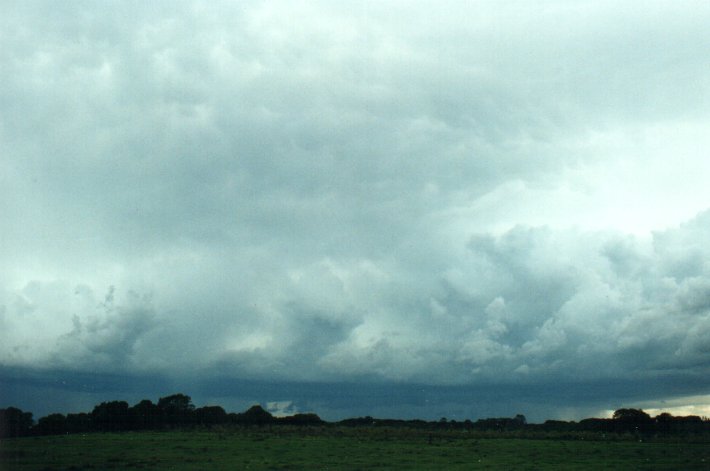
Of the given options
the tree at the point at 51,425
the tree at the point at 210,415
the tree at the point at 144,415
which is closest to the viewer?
the tree at the point at 51,425

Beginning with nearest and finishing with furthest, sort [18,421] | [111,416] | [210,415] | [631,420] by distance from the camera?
[18,421], [111,416], [631,420], [210,415]

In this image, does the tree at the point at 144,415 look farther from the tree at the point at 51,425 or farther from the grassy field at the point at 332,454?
the grassy field at the point at 332,454

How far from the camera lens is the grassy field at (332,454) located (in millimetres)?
62844

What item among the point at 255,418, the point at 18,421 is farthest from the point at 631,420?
the point at 18,421

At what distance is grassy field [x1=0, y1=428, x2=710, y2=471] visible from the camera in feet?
206

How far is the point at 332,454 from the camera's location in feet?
245

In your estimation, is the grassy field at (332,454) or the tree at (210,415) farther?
the tree at (210,415)

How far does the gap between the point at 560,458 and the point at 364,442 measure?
2954cm

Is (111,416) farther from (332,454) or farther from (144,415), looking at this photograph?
(332,454)

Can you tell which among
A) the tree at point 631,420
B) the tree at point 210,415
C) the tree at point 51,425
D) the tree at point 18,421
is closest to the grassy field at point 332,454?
the tree at point 18,421

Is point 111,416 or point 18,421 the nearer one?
point 18,421

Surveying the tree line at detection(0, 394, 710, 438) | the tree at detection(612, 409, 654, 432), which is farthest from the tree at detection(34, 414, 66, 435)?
the tree at detection(612, 409, 654, 432)

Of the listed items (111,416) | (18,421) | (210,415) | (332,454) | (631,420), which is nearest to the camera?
(332,454)

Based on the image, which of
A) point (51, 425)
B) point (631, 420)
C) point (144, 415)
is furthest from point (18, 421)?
point (631, 420)
